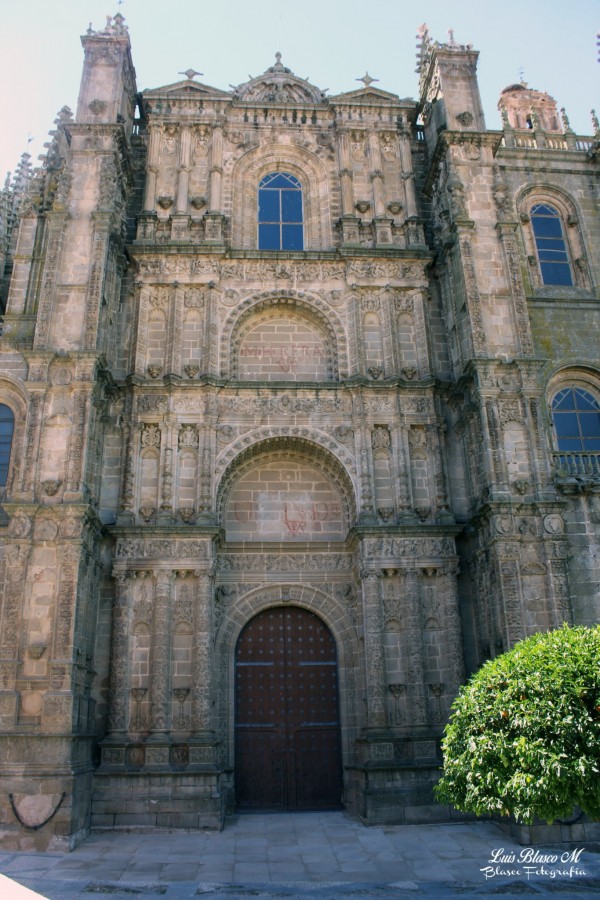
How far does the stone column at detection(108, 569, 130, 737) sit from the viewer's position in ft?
51.3

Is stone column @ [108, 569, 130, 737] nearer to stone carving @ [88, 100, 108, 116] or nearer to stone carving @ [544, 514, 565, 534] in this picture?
stone carving @ [544, 514, 565, 534]

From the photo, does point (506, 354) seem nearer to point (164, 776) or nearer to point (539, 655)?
point (539, 655)

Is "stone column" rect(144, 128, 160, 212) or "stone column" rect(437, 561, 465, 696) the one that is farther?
"stone column" rect(144, 128, 160, 212)

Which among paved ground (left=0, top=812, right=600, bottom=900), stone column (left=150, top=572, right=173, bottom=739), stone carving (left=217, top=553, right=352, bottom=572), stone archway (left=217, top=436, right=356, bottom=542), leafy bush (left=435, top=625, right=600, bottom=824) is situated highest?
stone archway (left=217, top=436, right=356, bottom=542)

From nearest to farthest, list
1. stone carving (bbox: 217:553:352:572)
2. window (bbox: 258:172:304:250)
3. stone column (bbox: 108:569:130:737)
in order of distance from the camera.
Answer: stone column (bbox: 108:569:130:737), stone carving (bbox: 217:553:352:572), window (bbox: 258:172:304:250)

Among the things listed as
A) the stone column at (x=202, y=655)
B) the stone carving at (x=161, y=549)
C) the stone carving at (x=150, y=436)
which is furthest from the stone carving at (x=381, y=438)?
the stone carving at (x=150, y=436)

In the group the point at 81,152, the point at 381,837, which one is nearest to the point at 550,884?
the point at 381,837

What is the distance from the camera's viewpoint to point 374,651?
1642cm

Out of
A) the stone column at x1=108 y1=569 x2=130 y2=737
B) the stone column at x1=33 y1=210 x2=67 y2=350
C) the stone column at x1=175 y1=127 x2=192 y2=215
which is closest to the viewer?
the stone column at x1=108 y1=569 x2=130 y2=737

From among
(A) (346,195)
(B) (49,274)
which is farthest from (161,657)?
(A) (346,195)

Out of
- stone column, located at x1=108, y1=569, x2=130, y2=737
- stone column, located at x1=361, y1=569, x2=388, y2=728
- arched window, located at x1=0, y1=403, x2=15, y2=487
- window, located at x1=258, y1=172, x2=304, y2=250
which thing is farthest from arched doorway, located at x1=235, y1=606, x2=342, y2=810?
window, located at x1=258, y1=172, x2=304, y2=250

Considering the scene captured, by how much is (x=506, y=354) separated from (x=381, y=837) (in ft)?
36.6

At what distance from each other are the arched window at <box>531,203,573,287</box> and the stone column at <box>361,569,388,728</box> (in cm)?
1042

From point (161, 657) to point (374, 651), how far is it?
15.5 feet
